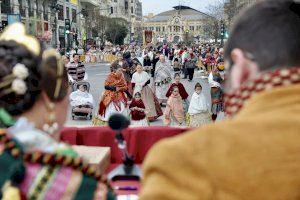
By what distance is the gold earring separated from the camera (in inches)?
58.4

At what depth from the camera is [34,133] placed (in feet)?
4.76

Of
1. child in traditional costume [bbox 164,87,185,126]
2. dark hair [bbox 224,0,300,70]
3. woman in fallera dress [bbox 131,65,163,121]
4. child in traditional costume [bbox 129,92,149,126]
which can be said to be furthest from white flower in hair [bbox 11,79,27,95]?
woman in fallera dress [bbox 131,65,163,121]

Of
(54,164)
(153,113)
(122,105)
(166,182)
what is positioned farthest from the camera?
(153,113)

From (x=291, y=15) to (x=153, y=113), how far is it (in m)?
9.81

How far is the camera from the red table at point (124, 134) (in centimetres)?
277

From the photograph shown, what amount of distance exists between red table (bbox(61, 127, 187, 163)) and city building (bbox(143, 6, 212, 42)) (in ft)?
429

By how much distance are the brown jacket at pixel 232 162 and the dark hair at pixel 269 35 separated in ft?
0.54

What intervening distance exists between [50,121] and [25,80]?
16 centimetres

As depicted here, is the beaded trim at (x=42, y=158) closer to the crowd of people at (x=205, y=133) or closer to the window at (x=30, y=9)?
the crowd of people at (x=205, y=133)

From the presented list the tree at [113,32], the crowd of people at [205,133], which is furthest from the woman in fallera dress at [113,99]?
the tree at [113,32]

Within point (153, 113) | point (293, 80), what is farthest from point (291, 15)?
point (153, 113)

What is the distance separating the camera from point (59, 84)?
1492mm

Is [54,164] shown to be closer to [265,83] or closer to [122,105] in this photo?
[265,83]

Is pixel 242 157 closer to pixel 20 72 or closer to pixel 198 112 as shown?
pixel 20 72
